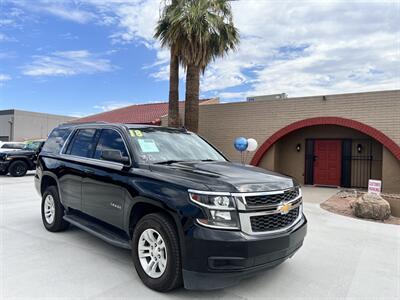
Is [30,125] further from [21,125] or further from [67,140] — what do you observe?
[67,140]

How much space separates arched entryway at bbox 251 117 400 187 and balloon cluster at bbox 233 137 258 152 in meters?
0.73

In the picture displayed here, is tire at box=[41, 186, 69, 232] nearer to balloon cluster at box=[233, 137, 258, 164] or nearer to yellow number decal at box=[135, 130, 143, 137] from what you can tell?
yellow number decal at box=[135, 130, 143, 137]

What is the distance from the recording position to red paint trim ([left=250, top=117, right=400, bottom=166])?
1180 cm

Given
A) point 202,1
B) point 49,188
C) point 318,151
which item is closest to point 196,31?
point 202,1

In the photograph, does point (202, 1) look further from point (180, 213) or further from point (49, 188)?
point (180, 213)

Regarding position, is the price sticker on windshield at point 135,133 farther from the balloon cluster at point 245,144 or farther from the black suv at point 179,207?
the balloon cluster at point 245,144

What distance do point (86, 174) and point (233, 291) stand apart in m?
2.57

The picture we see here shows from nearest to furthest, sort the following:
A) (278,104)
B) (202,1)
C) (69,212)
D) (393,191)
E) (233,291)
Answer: (233,291)
(69,212)
(393,191)
(202,1)
(278,104)

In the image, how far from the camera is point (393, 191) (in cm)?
1204

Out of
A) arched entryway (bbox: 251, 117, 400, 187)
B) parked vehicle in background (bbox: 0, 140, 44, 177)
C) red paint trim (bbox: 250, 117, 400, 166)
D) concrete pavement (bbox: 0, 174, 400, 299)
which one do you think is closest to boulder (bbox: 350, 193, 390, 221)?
concrete pavement (bbox: 0, 174, 400, 299)

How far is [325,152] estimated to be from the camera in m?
14.3

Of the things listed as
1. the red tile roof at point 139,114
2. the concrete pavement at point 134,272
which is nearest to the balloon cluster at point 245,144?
the red tile roof at point 139,114

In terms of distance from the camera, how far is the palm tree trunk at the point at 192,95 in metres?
13.5

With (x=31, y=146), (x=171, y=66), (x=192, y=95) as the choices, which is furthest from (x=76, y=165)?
(x=31, y=146)
